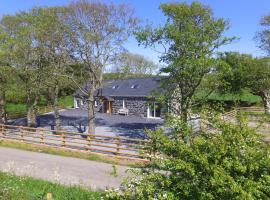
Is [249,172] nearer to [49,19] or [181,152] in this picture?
[181,152]

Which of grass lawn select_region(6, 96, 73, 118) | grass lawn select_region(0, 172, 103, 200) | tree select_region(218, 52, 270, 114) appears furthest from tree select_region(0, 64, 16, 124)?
tree select_region(218, 52, 270, 114)

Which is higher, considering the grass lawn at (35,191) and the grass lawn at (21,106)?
the grass lawn at (21,106)

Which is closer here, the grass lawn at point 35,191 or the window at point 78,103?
the grass lawn at point 35,191

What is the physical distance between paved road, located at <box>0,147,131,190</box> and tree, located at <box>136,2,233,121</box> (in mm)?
5294

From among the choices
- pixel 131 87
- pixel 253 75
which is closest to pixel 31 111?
pixel 131 87

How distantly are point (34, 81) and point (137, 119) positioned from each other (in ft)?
38.2

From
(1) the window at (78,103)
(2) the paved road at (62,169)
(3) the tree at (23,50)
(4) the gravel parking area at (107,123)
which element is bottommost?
(2) the paved road at (62,169)

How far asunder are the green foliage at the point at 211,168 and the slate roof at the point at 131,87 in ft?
94.9

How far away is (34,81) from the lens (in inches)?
1067

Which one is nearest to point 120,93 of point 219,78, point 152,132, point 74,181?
point 219,78

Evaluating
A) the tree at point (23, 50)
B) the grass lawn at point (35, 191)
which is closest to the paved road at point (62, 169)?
the grass lawn at point (35, 191)

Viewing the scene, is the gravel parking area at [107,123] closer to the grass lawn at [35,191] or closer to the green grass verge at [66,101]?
the green grass verge at [66,101]

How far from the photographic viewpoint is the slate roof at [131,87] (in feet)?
120

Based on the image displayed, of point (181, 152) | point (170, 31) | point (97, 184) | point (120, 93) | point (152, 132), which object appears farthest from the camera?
point (120, 93)
